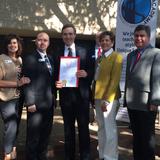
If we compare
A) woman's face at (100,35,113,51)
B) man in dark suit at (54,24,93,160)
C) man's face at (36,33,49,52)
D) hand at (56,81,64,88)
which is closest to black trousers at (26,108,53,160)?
man in dark suit at (54,24,93,160)

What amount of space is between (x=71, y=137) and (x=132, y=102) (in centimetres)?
117

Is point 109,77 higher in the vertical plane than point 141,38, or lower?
lower

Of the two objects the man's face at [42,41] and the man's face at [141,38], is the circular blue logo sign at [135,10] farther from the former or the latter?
the man's face at [42,41]

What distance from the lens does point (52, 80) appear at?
5734 millimetres

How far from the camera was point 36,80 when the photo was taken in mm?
5570

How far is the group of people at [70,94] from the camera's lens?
537 centimetres

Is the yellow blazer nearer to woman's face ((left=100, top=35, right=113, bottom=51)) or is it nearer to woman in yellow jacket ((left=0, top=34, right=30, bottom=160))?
woman's face ((left=100, top=35, right=113, bottom=51))

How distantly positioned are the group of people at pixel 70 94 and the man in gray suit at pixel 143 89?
1cm

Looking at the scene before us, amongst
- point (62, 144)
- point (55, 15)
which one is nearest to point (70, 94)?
point (62, 144)

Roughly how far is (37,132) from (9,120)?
43 centimetres

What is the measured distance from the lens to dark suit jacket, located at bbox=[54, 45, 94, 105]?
577 cm

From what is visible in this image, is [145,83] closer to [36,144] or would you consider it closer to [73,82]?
[73,82]

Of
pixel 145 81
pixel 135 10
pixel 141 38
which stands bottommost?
pixel 145 81

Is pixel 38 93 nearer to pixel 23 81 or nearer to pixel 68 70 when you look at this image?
pixel 23 81
